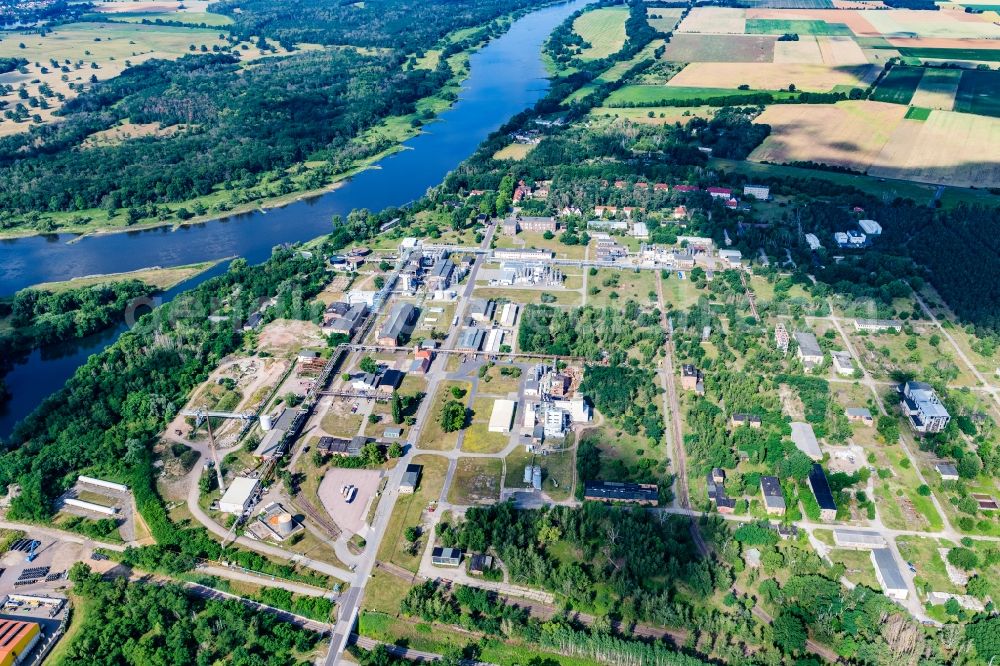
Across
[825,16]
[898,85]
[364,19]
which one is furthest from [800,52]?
[364,19]

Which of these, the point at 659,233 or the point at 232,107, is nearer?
the point at 659,233

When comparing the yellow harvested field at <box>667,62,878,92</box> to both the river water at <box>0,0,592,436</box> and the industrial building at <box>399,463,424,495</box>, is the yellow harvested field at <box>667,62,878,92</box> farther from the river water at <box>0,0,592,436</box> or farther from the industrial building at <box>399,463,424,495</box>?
the industrial building at <box>399,463,424,495</box>

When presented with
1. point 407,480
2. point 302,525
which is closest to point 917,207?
point 407,480

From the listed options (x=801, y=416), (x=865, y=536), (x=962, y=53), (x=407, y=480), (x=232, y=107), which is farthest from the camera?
(x=962, y=53)

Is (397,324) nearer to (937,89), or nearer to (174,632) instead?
(174,632)

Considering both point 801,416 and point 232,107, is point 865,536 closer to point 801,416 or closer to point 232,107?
point 801,416

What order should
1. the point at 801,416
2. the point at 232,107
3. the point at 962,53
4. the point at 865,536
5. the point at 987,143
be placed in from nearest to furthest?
the point at 865,536 → the point at 801,416 → the point at 987,143 → the point at 232,107 → the point at 962,53
